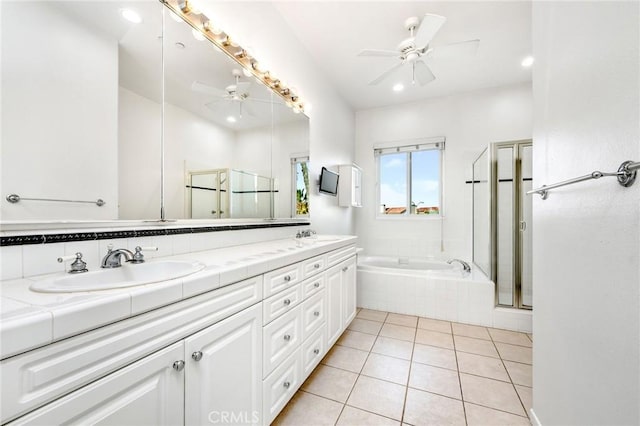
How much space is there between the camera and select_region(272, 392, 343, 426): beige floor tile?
4.58 feet

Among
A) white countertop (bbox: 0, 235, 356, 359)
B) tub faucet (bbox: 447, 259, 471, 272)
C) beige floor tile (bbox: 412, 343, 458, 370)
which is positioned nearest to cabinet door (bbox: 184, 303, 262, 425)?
white countertop (bbox: 0, 235, 356, 359)

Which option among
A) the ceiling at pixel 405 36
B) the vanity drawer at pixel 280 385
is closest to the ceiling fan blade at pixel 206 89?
the ceiling at pixel 405 36

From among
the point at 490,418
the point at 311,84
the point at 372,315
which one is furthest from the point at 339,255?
Answer: the point at 311,84

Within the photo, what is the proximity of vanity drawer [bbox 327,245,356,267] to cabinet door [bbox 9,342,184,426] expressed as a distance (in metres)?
1.24

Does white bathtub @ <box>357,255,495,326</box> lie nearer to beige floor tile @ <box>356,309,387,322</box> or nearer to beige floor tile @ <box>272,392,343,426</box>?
beige floor tile @ <box>356,309,387,322</box>

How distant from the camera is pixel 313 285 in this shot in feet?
5.45

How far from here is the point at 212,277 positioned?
0.90m

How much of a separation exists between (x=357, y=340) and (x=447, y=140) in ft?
10.1

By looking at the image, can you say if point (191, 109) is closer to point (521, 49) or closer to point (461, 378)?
point (461, 378)

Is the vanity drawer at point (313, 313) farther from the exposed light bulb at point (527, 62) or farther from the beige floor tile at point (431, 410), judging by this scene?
the exposed light bulb at point (527, 62)

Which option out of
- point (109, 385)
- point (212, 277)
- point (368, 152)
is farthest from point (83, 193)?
point (368, 152)

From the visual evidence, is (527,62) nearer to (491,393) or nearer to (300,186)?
(300,186)

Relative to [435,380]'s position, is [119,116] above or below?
above

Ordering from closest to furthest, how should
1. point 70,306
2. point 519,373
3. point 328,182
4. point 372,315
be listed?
1. point 70,306
2. point 519,373
3. point 372,315
4. point 328,182
